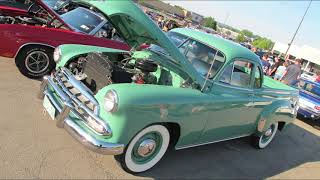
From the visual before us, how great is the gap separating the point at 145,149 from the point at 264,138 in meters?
3.18

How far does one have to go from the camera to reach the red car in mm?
6180

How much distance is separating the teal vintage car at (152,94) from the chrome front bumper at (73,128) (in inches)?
0.4

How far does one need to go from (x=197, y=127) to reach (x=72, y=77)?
1748 mm

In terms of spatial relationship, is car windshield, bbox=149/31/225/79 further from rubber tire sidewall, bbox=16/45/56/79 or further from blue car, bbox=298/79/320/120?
blue car, bbox=298/79/320/120

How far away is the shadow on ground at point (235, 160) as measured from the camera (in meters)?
4.59

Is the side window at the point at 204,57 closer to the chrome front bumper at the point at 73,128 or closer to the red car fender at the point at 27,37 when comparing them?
the chrome front bumper at the point at 73,128

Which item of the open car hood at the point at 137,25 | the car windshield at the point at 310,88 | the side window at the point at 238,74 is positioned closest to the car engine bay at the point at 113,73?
the open car hood at the point at 137,25

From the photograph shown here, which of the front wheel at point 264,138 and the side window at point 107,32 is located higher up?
the side window at point 107,32

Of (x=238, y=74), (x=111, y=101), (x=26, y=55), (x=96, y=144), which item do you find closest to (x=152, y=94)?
(x=111, y=101)

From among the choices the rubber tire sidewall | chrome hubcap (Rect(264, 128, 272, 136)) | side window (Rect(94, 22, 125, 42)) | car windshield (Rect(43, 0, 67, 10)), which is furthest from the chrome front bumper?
car windshield (Rect(43, 0, 67, 10))

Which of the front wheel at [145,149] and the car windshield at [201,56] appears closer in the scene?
the front wheel at [145,149]

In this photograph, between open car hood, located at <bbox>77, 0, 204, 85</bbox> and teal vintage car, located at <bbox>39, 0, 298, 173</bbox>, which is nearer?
teal vintage car, located at <bbox>39, 0, 298, 173</bbox>

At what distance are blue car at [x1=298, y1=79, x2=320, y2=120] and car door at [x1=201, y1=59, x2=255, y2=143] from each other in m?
4.99

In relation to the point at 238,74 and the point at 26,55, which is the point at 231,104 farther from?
the point at 26,55
